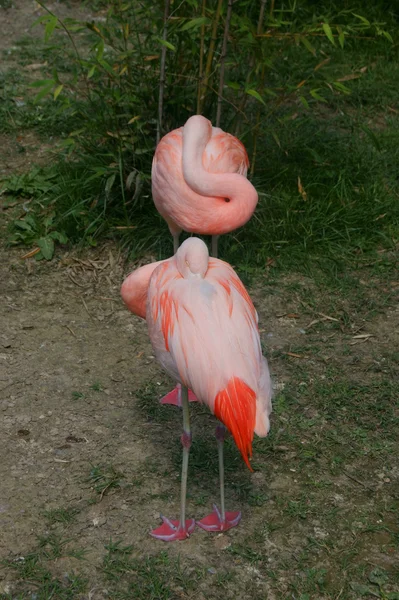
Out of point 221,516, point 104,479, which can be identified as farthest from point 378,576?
point 104,479

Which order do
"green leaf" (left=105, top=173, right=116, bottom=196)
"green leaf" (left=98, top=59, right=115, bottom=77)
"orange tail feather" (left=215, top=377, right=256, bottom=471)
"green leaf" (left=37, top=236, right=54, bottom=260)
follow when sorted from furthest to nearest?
1. "green leaf" (left=37, top=236, right=54, bottom=260)
2. "green leaf" (left=105, top=173, right=116, bottom=196)
3. "green leaf" (left=98, top=59, right=115, bottom=77)
4. "orange tail feather" (left=215, top=377, right=256, bottom=471)

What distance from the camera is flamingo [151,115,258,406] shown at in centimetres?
417

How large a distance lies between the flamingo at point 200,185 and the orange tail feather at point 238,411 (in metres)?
1.13

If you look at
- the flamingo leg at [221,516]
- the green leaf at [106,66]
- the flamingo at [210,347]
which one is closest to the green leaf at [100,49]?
the green leaf at [106,66]

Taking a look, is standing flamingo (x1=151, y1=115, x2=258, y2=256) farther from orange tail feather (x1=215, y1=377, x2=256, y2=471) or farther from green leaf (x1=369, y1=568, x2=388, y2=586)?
green leaf (x1=369, y1=568, x2=388, y2=586)

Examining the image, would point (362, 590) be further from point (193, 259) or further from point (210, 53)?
point (210, 53)

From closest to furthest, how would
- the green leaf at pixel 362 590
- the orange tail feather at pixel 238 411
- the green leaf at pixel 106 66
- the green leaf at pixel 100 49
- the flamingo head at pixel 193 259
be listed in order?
the orange tail feather at pixel 238 411 → the green leaf at pixel 362 590 → the flamingo head at pixel 193 259 → the green leaf at pixel 100 49 → the green leaf at pixel 106 66

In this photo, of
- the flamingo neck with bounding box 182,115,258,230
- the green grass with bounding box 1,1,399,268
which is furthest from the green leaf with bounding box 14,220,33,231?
the flamingo neck with bounding box 182,115,258,230

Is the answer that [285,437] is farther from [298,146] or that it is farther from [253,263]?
[298,146]

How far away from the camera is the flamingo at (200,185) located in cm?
417

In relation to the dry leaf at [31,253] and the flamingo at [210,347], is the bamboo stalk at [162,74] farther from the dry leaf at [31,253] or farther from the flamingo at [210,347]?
the flamingo at [210,347]

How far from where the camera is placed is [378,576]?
3295 mm

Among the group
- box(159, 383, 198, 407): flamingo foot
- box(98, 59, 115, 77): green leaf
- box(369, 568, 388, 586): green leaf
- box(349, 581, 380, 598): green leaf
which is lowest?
box(159, 383, 198, 407): flamingo foot

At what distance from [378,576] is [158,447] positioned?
3.88 feet
